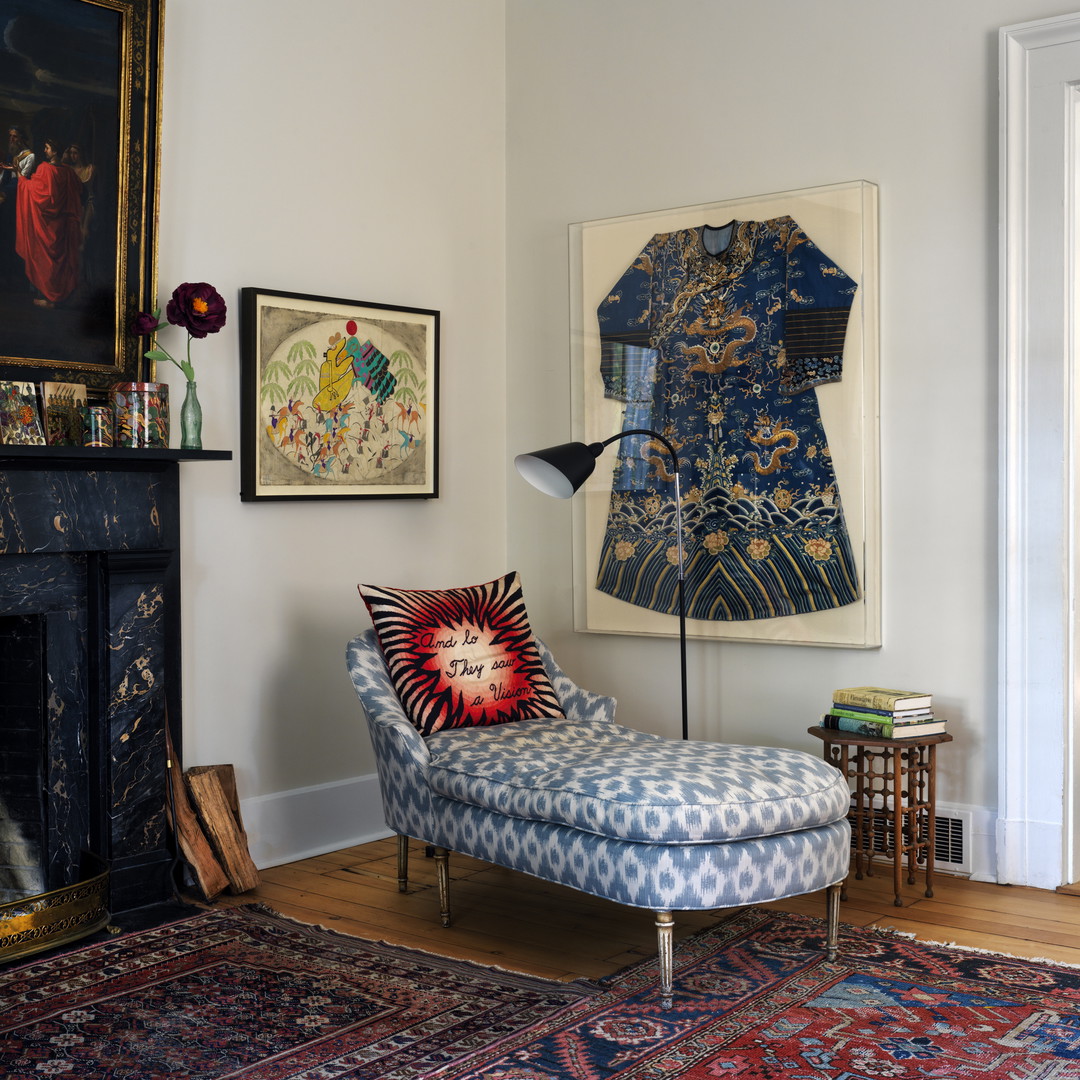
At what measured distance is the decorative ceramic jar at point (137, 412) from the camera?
342 centimetres

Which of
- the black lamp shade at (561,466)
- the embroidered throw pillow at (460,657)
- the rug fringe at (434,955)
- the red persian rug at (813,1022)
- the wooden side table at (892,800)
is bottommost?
the rug fringe at (434,955)

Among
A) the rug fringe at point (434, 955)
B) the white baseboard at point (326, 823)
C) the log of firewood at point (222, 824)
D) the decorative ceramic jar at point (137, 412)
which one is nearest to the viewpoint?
the rug fringe at point (434, 955)

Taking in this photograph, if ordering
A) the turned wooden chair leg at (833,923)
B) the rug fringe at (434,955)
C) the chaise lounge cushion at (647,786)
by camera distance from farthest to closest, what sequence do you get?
the turned wooden chair leg at (833,923), the rug fringe at (434,955), the chaise lounge cushion at (647,786)

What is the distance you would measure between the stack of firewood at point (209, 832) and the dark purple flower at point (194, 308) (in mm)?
1199

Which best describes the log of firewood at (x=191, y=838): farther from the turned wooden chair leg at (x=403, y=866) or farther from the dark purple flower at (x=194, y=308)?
the dark purple flower at (x=194, y=308)

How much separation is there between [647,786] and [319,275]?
2.20 metres

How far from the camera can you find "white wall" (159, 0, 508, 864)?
12.6ft

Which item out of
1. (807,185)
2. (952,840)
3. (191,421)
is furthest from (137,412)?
(952,840)

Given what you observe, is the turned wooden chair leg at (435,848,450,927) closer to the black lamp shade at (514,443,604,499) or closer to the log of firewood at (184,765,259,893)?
the log of firewood at (184,765,259,893)

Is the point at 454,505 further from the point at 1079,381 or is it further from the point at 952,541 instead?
the point at 1079,381

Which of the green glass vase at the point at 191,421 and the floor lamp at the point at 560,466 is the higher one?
the green glass vase at the point at 191,421

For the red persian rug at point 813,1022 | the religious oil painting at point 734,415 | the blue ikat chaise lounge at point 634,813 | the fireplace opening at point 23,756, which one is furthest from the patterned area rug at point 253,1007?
the religious oil painting at point 734,415

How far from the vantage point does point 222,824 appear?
3.69 m

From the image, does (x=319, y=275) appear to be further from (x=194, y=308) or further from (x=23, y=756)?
(x=23, y=756)
